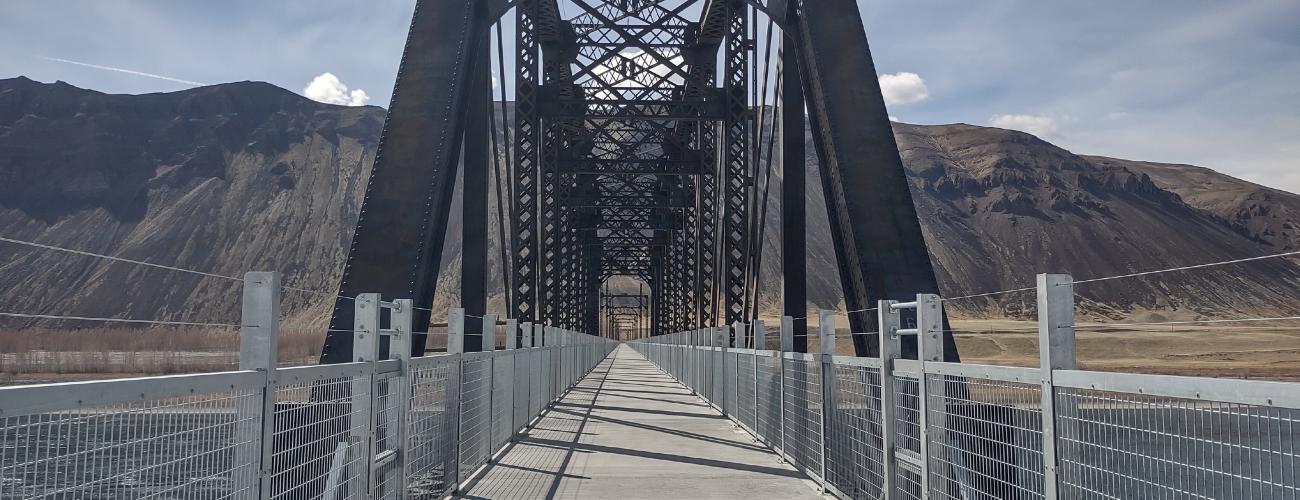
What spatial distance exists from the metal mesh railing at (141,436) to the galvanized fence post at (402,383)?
2382 millimetres

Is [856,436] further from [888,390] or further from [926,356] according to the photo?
[926,356]

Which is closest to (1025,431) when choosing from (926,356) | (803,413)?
(926,356)

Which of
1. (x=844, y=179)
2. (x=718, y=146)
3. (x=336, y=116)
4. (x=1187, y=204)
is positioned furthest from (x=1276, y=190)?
(x=844, y=179)

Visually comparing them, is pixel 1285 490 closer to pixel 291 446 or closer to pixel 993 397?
pixel 993 397

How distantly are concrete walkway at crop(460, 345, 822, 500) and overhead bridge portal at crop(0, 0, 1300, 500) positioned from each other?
0.06 metres

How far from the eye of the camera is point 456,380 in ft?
27.0

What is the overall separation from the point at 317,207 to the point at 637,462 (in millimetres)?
124900

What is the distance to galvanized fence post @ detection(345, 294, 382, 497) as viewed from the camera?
18.6 feet

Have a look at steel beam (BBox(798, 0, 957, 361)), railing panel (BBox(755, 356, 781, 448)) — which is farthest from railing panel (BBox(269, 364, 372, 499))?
railing panel (BBox(755, 356, 781, 448))

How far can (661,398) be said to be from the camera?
21203 mm

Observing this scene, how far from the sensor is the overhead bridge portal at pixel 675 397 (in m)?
3.39

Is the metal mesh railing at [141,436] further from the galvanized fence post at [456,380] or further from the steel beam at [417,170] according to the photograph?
the steel beam at [417,170]

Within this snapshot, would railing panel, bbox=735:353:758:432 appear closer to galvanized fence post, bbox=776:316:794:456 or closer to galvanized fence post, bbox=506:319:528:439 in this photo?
galvanized fence post, bbox=776:316:794:456

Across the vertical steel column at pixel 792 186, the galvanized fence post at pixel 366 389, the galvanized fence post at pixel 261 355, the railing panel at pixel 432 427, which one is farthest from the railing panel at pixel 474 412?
the vertical steel column at pixel 792 186
